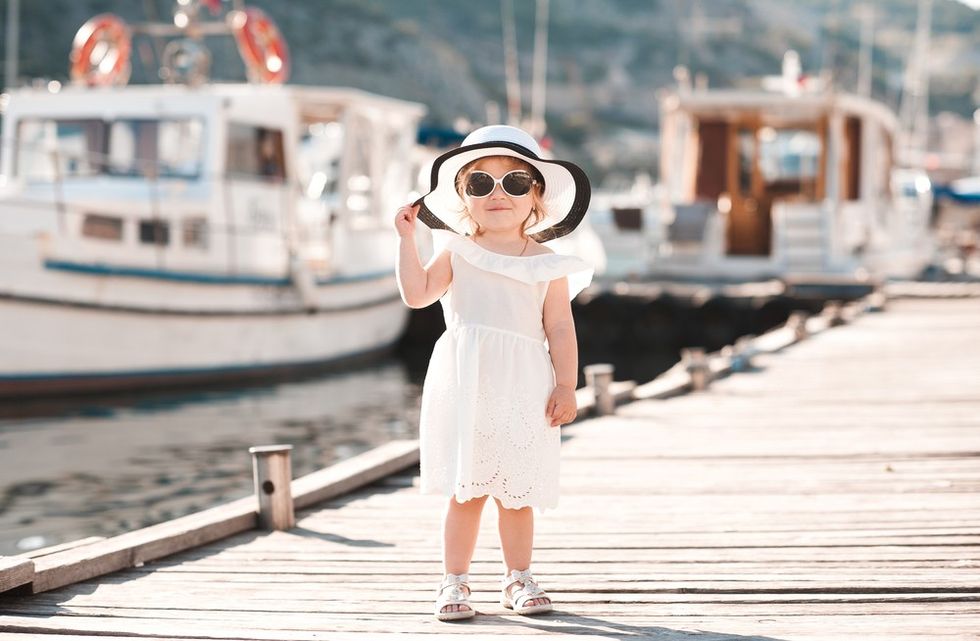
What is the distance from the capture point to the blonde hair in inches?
149

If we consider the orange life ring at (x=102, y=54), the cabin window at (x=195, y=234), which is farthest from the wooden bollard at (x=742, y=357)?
the orange life ring at (x=102, y=54)

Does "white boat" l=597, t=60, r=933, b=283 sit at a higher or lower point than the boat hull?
higher

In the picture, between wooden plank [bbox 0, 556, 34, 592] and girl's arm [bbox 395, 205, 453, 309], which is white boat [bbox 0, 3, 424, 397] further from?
girl's arm [bbox 395, 205, 453, 309]

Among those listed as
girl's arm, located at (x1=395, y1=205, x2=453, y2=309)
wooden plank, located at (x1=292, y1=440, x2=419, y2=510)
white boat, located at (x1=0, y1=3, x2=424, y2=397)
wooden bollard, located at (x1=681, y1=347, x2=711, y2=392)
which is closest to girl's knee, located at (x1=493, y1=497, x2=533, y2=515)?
girl's arm, located at (x1=395, y1=205, x2=453, y2=309)

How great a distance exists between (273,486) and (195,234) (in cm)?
914

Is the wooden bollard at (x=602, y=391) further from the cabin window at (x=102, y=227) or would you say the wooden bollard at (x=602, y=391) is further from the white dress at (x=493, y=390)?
the cabin window at (x=102, y=227)

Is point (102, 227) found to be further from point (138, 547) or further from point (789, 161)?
point (789, 161)

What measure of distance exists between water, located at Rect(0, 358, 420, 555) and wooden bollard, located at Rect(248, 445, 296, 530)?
2.80m

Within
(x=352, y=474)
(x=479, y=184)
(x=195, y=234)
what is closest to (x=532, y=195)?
(x=479, y=184)

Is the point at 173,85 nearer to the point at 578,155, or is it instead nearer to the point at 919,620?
the point at 919,620

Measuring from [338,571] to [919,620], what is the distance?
5.81 feet

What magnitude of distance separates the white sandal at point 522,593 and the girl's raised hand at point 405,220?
99 cm

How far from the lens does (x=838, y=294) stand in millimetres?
17609

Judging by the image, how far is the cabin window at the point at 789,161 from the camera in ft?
71.5
